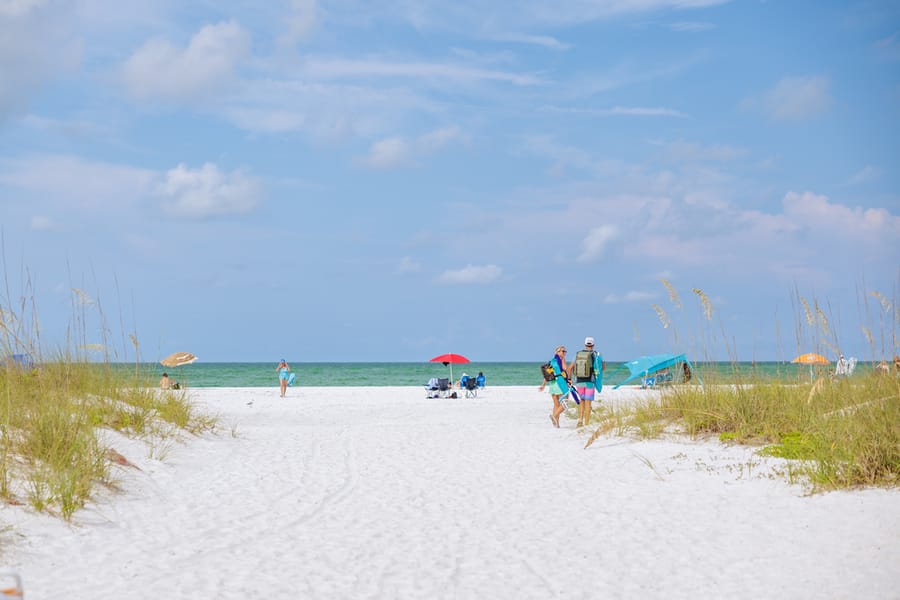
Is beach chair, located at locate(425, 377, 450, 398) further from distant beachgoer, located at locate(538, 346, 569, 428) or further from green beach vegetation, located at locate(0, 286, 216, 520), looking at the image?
green beach vegetation, located at locate(0, 286, 216, 520)

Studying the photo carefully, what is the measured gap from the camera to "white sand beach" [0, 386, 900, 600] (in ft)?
17.2

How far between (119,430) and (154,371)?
7.28 ft

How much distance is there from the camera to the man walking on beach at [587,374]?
13.3 metres

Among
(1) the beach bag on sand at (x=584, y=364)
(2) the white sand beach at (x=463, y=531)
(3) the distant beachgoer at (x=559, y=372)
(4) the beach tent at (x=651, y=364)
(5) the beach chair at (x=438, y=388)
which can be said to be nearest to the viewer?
(2) the white sand beach at (x=463, y=531)

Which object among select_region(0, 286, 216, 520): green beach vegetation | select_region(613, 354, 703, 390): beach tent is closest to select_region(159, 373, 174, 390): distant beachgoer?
select_region(0, 286, 216, 520): green beach vegetation

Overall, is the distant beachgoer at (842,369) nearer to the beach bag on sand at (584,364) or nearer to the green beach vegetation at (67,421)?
the beach bag on sand at (584,364)

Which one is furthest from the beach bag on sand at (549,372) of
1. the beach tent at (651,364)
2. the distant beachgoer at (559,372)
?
the beach tent at (651,364)

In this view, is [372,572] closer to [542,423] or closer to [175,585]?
[175,585]

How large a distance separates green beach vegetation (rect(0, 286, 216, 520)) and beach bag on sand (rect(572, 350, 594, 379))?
6.48m

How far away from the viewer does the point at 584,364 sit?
1330 centimetres

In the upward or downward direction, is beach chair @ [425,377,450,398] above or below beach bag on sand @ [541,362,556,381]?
below

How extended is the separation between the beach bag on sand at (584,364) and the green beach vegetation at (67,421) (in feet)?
21.3

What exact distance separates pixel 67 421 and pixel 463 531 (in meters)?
3.89

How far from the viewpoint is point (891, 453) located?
6.95m
